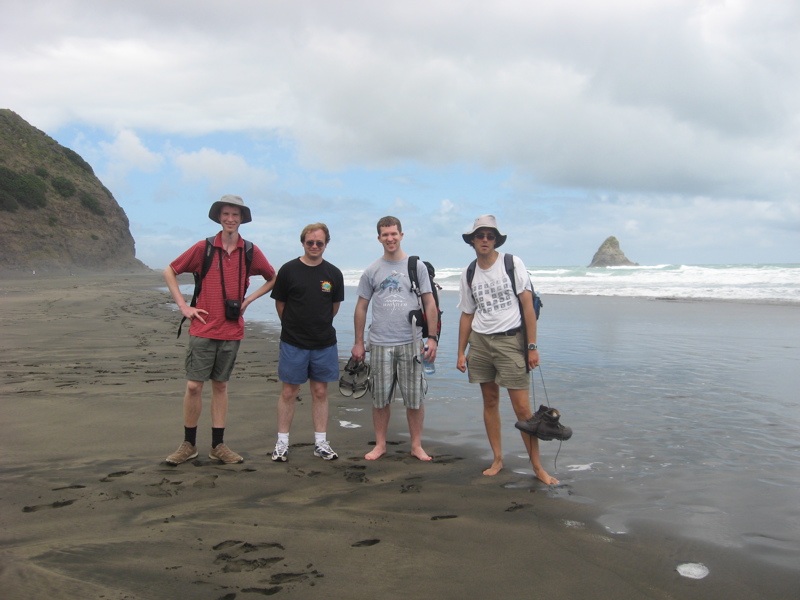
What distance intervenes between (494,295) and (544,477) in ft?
4.33

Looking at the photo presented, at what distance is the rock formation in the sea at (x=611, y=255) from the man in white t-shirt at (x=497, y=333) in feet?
260

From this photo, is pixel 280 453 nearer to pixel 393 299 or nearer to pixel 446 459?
pixel 446 459

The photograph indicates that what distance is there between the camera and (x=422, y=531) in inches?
126

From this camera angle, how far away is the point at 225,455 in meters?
4.35

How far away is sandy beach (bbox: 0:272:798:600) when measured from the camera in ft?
8.58


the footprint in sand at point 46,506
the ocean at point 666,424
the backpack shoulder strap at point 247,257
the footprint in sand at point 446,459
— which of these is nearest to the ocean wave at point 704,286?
the ocean at point 666,424

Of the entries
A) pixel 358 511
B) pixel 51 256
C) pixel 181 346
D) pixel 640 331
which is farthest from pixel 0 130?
pixel 358 511

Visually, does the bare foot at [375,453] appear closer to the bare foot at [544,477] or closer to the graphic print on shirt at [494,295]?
the bare foot at [544,477]

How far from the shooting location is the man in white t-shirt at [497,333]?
407cm

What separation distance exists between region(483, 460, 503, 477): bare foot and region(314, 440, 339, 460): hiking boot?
47.0 inches

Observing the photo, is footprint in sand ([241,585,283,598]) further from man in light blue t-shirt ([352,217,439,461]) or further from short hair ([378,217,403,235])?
short hair ([378,217,403,235])

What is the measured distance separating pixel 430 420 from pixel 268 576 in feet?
10.5

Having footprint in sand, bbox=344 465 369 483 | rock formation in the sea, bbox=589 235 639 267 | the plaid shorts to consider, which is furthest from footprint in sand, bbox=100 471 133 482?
rock formation in the sea, bbox=589 235 639 267

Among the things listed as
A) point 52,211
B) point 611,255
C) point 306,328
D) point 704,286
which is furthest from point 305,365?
point 611,255
